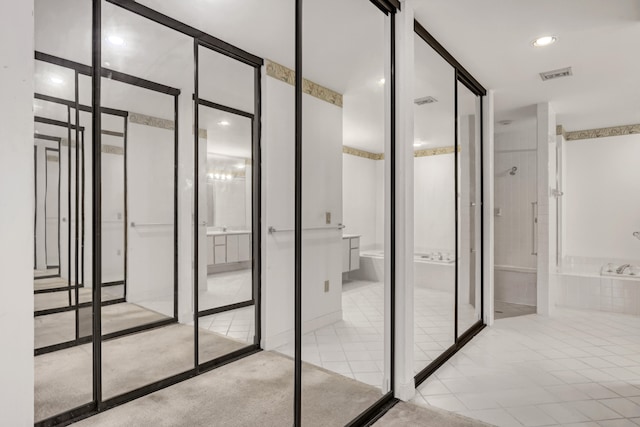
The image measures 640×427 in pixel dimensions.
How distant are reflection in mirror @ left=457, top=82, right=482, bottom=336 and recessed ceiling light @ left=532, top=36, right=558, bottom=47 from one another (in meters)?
0.88

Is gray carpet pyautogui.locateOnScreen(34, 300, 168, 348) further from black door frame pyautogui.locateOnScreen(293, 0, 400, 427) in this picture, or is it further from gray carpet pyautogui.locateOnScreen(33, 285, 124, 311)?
black door frame pyautogui.locateOnScreen(293, 0, 400, 427)

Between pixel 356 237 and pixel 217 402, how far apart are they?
116 cm

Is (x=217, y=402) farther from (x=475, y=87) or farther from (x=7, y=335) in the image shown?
(x=475, y=87)

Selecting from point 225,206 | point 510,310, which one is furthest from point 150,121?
point 510,310

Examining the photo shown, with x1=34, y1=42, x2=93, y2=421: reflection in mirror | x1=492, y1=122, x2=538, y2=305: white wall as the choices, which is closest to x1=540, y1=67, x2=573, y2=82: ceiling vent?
x1=492, y1=122, x2=538, y2=305: white wall

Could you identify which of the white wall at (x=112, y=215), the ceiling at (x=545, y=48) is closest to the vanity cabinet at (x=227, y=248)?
the white wall at (x=112, y=215)

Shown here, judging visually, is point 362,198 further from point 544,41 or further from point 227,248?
point 544,41

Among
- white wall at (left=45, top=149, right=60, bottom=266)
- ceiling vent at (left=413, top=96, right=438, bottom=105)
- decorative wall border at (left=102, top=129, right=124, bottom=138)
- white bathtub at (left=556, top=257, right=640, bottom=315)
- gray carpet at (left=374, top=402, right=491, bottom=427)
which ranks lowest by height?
gray carpet at (left=374, top=402, right=491, bottom=427)

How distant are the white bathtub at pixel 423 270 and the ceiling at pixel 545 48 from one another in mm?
1561

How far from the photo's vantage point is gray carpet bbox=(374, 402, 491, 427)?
1.96 m

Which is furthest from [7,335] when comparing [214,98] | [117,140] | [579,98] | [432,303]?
[579,98]

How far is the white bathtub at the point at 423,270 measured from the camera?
2.21 meters

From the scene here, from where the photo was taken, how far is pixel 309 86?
2.08m

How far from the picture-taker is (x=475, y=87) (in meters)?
3.66
